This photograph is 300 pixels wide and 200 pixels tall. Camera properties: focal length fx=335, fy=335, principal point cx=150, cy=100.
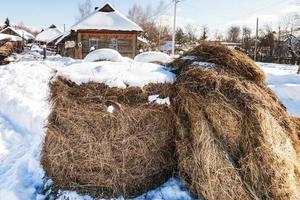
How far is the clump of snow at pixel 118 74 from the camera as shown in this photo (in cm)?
319

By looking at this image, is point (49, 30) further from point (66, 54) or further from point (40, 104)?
point (40, 104)

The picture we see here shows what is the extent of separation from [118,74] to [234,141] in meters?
1.27

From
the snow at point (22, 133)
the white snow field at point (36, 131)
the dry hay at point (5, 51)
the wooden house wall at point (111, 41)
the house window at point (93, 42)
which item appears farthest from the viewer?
the house window at point (93, 42)

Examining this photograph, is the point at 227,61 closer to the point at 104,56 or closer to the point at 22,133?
the point at 104,56

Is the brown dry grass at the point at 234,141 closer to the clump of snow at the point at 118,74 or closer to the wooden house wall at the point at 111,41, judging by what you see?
the clump of snow at the point at 118,74

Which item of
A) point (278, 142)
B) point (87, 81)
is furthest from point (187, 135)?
point (87, 81)

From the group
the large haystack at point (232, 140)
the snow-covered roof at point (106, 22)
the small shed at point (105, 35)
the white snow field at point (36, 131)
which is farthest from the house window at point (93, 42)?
the large haystack at point (232, 140)

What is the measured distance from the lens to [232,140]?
300 centimetres

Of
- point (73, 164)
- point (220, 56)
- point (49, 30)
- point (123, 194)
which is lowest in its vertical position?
point (123, 194)

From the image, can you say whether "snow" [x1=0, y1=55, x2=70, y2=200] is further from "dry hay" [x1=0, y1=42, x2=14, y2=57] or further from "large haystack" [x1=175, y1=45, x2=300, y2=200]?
"dry hay" [x1=0, y1=42, x2=14, y2=57]

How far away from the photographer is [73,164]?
10.5ft

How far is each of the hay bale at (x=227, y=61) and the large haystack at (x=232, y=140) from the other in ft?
0.22

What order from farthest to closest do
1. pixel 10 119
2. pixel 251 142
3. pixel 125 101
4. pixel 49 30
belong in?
pixel 49 30 → pixel 10 119 → pixel 125 101 → pixel 251 142

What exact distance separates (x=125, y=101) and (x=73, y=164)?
0.79 meters
